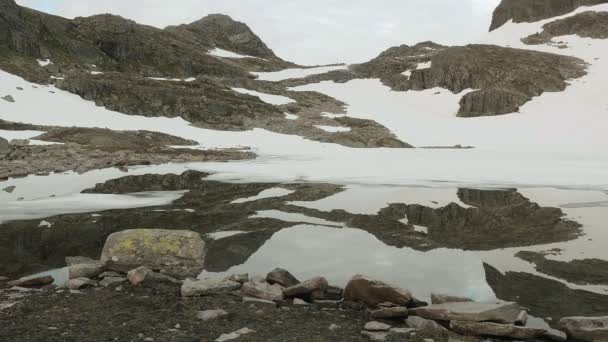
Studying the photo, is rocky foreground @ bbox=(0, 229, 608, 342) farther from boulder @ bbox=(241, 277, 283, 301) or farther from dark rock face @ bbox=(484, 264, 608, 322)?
dark rock face @ bbox=(484, 264, 608, 322)

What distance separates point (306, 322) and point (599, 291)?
5.03 metres

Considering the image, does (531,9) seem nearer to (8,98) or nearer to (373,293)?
(8,98)

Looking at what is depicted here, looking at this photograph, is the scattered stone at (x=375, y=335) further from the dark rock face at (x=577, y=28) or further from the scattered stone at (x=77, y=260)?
the dark rock face at (x=577, y=28)

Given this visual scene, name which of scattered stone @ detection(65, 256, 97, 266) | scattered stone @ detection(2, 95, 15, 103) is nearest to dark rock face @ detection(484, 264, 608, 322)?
scattered stone @ detection(65, 256, 97, 266)

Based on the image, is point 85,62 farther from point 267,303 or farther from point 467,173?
point 267,303

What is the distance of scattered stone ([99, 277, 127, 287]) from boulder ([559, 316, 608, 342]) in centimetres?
734

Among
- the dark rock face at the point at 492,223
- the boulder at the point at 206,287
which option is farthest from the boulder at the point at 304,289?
the dark rock face at the point at 492,223

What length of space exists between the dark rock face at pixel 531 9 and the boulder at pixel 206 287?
146 m

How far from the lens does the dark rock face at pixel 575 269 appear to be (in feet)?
28.6

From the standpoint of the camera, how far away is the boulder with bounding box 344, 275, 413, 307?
7551 mm

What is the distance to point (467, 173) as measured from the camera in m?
30.9

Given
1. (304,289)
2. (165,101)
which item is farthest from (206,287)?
(165,101)

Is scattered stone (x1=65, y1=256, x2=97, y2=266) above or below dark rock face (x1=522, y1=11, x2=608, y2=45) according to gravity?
below

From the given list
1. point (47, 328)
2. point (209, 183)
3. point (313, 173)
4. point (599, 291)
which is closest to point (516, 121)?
point (313, 173)
